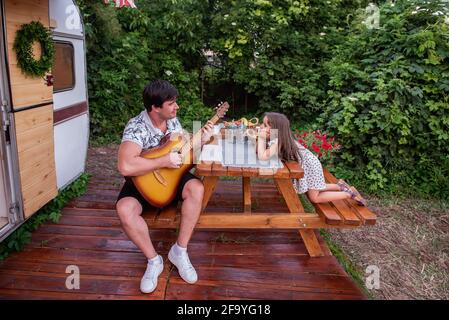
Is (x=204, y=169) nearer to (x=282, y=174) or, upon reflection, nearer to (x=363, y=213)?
(x=282, y=174)

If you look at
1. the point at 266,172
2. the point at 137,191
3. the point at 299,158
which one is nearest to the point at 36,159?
the point at 137,191

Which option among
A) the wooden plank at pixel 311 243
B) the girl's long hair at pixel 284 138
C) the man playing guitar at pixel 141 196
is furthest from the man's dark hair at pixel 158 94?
the wooden plank at pixel 311 243

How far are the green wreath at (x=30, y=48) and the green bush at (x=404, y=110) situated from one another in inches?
123

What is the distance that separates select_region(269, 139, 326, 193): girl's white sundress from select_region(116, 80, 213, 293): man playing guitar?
2.40 feet

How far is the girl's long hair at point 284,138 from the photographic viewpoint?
8.96 feet

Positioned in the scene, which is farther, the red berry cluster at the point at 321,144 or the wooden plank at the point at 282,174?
the red berry cluster at the point at 321,144

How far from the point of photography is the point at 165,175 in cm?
254

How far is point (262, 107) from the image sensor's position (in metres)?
7.37

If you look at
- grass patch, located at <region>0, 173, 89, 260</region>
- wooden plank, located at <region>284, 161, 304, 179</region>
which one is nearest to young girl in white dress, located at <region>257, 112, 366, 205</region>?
wooden plank, located at <region>284, 161, 304, 179</region>

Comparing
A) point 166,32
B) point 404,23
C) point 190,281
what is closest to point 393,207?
point 404,23

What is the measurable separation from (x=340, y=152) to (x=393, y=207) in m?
0.92

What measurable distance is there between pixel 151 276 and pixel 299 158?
1.35m

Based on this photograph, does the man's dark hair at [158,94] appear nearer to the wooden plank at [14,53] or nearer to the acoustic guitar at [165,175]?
Result: the acoustic guitar at [165,175]
